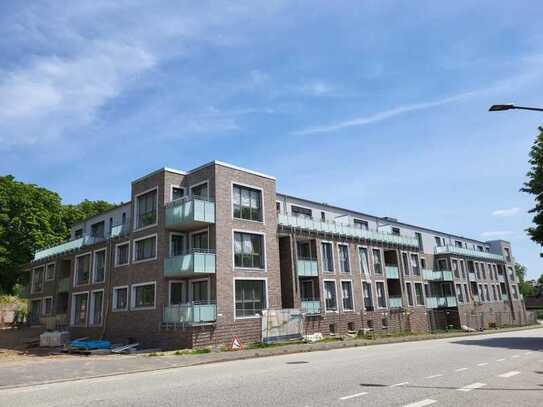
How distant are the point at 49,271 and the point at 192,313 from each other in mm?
25104

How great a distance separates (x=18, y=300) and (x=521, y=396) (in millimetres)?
52020

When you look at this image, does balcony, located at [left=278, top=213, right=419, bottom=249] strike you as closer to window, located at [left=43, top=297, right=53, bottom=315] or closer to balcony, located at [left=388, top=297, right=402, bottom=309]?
balcony, located at [left=388, top=297, right=402, bottom=309]

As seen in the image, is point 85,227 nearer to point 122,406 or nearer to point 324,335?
point 324,335

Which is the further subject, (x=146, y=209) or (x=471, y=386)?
(x=146, y=209)

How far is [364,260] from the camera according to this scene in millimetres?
37562

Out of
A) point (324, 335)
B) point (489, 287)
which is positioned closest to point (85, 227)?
point (324, 335)

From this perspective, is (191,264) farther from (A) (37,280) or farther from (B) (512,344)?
(A) (37,280)

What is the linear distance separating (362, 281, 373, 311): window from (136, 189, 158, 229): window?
1859cm

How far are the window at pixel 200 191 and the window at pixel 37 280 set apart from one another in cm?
2374

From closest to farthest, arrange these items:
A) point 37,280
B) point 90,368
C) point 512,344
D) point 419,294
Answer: point 90,368
point 512,344
point 37,280
point 419,294

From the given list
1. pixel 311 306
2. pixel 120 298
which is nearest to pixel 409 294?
pixel 311 306

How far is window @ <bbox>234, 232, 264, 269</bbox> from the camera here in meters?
26.8

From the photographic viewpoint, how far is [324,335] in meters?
30.6

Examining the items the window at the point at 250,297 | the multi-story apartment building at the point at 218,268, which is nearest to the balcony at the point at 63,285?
the multi-story apartment building at the point at 218,268
